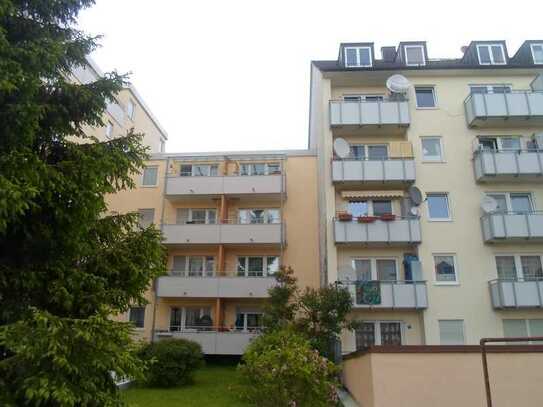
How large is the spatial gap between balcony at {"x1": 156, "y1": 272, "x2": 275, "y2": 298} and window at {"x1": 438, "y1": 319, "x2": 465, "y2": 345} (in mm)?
8892

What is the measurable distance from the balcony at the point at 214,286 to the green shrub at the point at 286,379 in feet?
46.2

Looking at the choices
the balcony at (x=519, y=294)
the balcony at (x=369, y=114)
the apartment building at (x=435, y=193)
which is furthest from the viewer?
the balcony at (x=369, y=114)

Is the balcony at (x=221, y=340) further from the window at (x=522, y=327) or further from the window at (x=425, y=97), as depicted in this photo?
the window at (x=425, y=97)

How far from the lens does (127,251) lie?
8.38 m

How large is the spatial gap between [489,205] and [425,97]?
717 centimetres

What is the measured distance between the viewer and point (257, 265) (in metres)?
27.1

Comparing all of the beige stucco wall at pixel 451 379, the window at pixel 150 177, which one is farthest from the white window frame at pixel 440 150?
the window at pixel 150 177

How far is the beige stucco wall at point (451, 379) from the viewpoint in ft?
35.0

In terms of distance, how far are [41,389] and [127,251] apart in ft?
10.1

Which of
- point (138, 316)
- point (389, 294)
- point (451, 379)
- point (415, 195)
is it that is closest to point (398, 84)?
point (415, 195)

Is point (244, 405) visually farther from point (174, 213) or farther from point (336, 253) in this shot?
point (174, 213)

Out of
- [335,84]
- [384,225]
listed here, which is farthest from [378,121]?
[384,225]

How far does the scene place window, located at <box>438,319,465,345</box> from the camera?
69.9 ft

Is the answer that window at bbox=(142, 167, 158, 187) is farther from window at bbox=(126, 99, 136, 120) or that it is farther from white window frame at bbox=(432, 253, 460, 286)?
white window frame at bbox=(432, 253, 460, 286)
